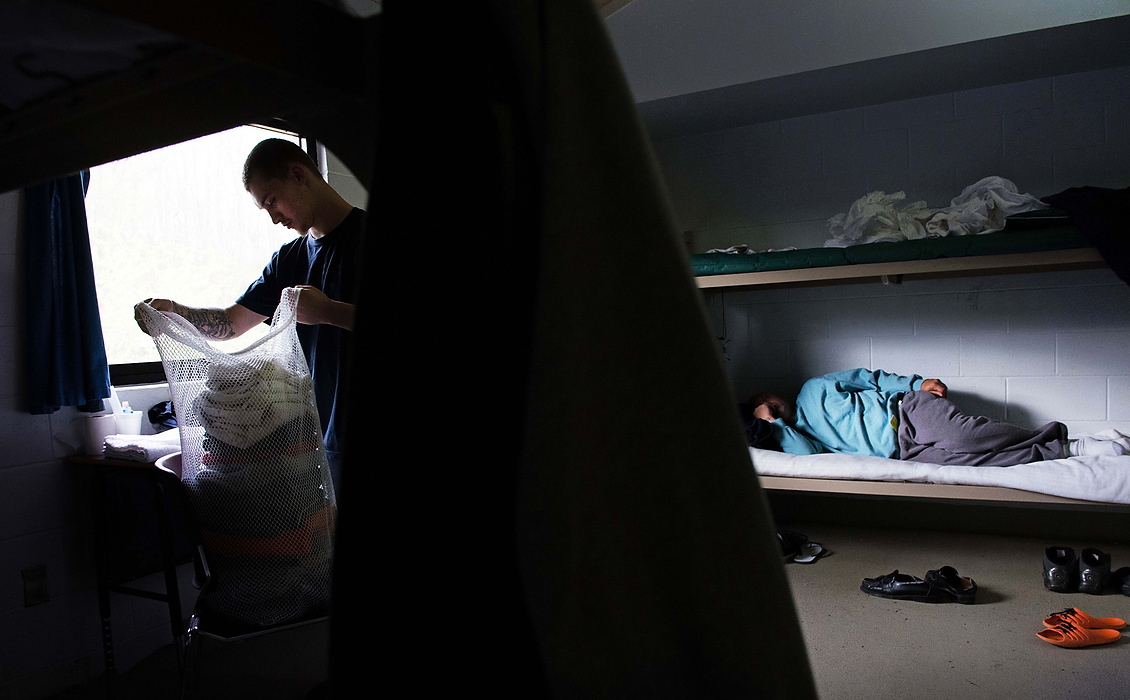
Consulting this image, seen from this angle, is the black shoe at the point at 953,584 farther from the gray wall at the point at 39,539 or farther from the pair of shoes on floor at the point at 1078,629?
the gray wall at the point at 39,539

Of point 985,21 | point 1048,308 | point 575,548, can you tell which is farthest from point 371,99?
point 1048,308

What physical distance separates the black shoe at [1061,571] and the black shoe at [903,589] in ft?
1.20

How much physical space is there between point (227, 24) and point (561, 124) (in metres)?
0.16

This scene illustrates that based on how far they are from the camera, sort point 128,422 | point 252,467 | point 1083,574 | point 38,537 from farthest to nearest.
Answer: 1. point 1083,574
2. point 128,422
3. point 38,537
4. point 252,467

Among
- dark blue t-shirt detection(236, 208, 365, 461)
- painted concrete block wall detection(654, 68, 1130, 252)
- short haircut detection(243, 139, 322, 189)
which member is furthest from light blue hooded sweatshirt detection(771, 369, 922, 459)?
short haircut detection(243, 139, 322, 189)

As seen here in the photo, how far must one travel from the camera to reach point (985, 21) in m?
2.16

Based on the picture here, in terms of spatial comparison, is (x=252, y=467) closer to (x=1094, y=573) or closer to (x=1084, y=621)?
(x=1084, y=621)

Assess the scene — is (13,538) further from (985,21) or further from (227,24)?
(985,21)

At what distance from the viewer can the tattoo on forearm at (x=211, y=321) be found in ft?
4.93

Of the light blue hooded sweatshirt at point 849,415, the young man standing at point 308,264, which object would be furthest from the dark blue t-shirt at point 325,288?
the light blue hooded sweatshirt at point 849,415

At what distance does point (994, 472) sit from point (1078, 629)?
497 millimetres

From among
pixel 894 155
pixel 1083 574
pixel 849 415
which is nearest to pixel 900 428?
pixel 849 415

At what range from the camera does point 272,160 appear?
1708 mm

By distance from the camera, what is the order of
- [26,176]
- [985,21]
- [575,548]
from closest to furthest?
[575,548] → [26,176] → [985,21]
